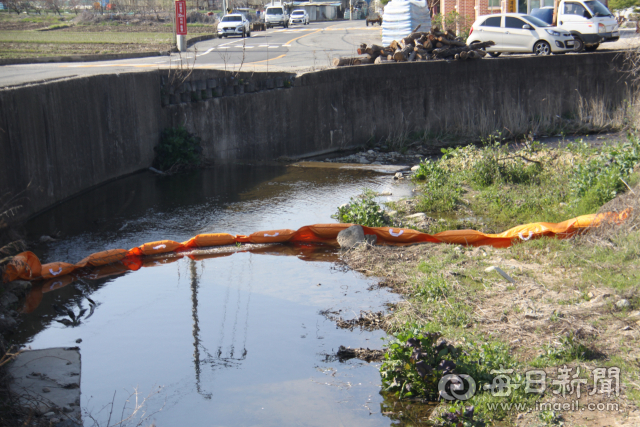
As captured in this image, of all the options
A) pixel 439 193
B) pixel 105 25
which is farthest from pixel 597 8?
pixel 105 25

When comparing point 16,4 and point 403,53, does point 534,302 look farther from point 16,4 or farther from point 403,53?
point 16,4

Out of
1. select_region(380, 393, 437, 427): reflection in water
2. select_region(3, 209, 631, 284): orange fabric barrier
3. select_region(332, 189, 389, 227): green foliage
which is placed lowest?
select_region(380, 393, 437, 427): reflection in water

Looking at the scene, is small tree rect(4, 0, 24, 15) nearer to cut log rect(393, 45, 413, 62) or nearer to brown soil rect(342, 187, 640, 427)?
cut log rect(393, 45, 413, 62)

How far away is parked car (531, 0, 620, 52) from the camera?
20812 mm

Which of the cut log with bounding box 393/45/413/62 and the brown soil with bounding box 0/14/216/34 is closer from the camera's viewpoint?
the cut log with bounding box 393/45/413/62

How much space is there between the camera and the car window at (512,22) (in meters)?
19.9

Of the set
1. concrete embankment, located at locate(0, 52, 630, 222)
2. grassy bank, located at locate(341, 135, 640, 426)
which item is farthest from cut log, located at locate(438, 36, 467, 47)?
grassy bank, located at locate(341, 135, 640, 426)

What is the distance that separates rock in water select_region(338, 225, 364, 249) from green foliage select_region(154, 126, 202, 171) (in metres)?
5.43

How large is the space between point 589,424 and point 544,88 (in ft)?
50.2

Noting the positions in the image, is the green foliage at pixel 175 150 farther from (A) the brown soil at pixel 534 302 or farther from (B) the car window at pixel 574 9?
(B) the car window at pixel 574 9

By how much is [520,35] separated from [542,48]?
2.92ft

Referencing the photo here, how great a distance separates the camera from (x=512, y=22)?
20.2 meters

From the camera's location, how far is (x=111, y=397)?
413cm

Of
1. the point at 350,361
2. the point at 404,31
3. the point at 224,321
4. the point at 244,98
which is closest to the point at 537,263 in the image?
the point at 350,361
